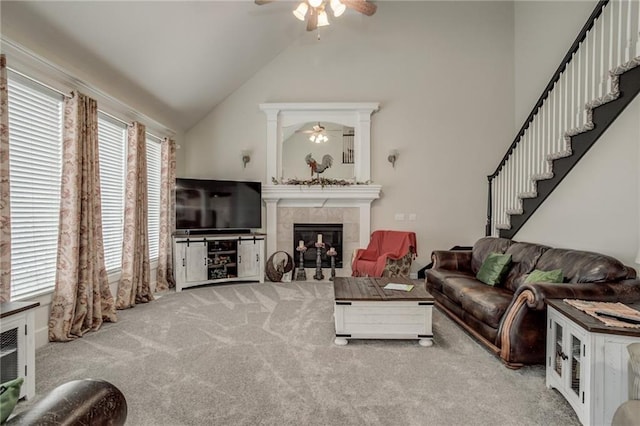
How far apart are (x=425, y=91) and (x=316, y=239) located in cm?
323

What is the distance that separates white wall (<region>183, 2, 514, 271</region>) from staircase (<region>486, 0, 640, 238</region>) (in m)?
0.90

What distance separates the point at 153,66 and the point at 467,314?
444 centimetres

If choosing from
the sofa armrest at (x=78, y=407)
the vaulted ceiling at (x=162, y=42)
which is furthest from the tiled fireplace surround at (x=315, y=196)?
the sofa armrest at (x=78, y=407)

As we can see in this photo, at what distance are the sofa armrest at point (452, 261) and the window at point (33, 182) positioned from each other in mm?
4245

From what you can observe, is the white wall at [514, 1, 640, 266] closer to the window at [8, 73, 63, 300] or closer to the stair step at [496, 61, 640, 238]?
the stair step at [496, 61, 640, 238]

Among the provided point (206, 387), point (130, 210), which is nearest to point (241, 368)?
point (206, 387)

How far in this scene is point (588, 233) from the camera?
3.39m

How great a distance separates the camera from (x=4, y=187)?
7.84ft

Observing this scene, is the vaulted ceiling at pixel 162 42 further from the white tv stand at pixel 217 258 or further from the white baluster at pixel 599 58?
the white baluster at pixel 599 58

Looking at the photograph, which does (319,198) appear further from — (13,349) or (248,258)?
(13,349)

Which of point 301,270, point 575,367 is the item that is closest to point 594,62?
point 575,367

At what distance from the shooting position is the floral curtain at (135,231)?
3998mm

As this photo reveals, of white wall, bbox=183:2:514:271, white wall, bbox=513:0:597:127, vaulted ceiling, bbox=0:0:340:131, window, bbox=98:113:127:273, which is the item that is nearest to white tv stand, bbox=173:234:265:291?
window, bbox=98:113:127:273

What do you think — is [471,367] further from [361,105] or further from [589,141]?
[361,105]
